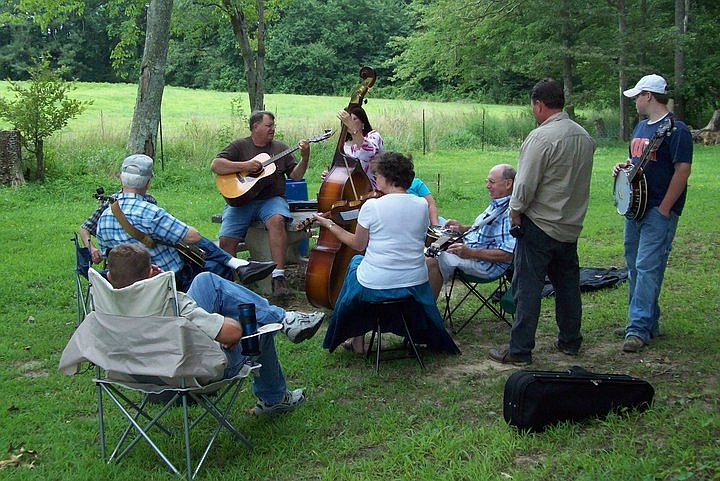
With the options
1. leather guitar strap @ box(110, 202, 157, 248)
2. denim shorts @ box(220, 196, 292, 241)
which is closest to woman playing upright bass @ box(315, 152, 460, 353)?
leather guitar strap @ box(110, 202, 157, 248)

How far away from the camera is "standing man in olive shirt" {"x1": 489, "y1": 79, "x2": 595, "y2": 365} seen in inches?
182

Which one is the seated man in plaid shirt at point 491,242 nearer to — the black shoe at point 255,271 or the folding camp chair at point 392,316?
the folding camp chair at point 392,316

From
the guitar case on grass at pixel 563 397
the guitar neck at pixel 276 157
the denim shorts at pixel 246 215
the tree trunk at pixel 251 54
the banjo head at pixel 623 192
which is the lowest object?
the guitar case on grass at pixel 563 397

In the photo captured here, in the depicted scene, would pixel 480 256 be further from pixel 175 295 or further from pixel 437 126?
pixel 437 126

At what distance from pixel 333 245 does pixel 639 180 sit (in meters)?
2.07

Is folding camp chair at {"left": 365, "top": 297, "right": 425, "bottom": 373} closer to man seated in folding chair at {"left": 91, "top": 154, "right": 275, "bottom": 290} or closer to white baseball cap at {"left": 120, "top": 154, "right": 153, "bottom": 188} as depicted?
man seated in folding chair at {"left": 91, "top": 154, "right": 275, "bottom": 290}

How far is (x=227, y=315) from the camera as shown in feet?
13.3

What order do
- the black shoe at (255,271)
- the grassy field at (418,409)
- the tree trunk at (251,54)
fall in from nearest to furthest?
the grassy field at (418,409), the black shoe at (255,271), the tree trunk at (251,54)

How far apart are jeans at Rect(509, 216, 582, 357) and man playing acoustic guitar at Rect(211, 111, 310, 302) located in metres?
2.28

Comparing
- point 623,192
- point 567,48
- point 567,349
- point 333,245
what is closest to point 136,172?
point 333,245

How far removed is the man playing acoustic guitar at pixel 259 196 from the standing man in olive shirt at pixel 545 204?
231 centimetres

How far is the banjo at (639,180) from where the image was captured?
16.4ft

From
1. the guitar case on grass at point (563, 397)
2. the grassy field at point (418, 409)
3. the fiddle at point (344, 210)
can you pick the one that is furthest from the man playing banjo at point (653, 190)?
the fiddle at point (344, 210)

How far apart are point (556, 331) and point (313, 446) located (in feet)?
8.14
